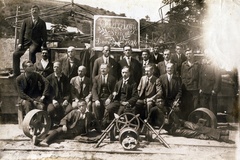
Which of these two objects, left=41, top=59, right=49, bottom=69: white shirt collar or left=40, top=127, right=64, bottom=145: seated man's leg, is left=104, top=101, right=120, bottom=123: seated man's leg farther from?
left=41, top=59, right=49, bottom=69: white shirt collar

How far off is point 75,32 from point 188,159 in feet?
6.61

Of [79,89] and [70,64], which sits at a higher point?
[70,64]

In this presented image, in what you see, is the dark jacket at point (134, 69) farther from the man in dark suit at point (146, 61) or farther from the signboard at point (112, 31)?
the signboard at point (112, 31)

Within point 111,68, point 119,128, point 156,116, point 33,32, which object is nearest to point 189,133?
point 156,116

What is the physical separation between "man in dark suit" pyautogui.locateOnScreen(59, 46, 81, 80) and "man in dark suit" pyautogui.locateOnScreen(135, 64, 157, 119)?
798mm

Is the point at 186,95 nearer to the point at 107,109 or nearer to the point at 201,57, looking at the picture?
→ the point at 201,57

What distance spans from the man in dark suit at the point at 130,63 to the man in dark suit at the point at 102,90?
22 centimetres

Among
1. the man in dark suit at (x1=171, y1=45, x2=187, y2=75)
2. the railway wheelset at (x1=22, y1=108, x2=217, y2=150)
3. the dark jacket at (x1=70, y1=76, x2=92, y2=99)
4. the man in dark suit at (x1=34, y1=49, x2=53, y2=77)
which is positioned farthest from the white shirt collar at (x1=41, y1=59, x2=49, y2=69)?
the man in dark suit at (x1=171, y1=45, x2=187, y2=75)

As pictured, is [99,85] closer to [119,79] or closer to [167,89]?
[119,79]

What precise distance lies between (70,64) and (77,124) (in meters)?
0.72

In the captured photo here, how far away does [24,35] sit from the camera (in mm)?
3805

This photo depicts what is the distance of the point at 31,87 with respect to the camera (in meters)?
3.68

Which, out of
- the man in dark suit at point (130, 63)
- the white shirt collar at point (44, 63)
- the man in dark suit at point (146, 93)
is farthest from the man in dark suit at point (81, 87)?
the man in dark suit at point (146, 93)

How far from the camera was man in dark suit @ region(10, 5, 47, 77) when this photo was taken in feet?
12.3
